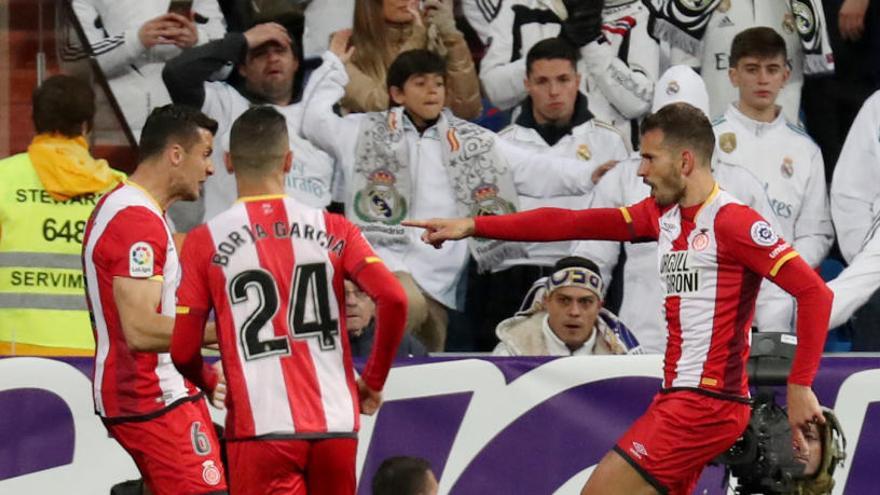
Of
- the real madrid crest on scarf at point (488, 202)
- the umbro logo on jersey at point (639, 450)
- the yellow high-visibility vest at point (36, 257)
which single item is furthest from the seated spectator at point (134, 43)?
the umbro logo on jersey at point (639, 450)

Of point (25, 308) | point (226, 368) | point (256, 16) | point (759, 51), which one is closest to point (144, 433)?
point (226, 368)

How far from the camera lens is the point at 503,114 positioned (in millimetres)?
8812

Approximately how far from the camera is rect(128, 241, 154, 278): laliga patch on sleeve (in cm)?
612

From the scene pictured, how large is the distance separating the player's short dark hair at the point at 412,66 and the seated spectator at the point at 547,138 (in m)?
0.49

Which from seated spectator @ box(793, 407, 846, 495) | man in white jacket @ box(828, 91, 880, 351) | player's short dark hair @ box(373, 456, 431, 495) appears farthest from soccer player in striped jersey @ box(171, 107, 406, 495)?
man in white jacket @ box(828, 91, 880, 351)

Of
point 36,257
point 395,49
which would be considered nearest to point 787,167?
point 395,49

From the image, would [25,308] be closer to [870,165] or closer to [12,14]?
[12,14]

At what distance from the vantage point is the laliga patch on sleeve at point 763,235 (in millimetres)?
6125

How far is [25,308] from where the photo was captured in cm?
777

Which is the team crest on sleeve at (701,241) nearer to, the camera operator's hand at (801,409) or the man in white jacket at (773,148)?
the camera operator's hand at (801,409)

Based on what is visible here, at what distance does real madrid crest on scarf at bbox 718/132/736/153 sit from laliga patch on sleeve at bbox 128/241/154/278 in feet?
11.5

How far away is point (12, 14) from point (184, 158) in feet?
8.53

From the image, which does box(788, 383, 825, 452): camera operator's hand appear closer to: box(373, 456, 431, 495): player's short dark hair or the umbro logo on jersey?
the umbro logo on jersey

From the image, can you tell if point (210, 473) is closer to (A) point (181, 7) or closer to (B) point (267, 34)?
(B) point (267, 34)
